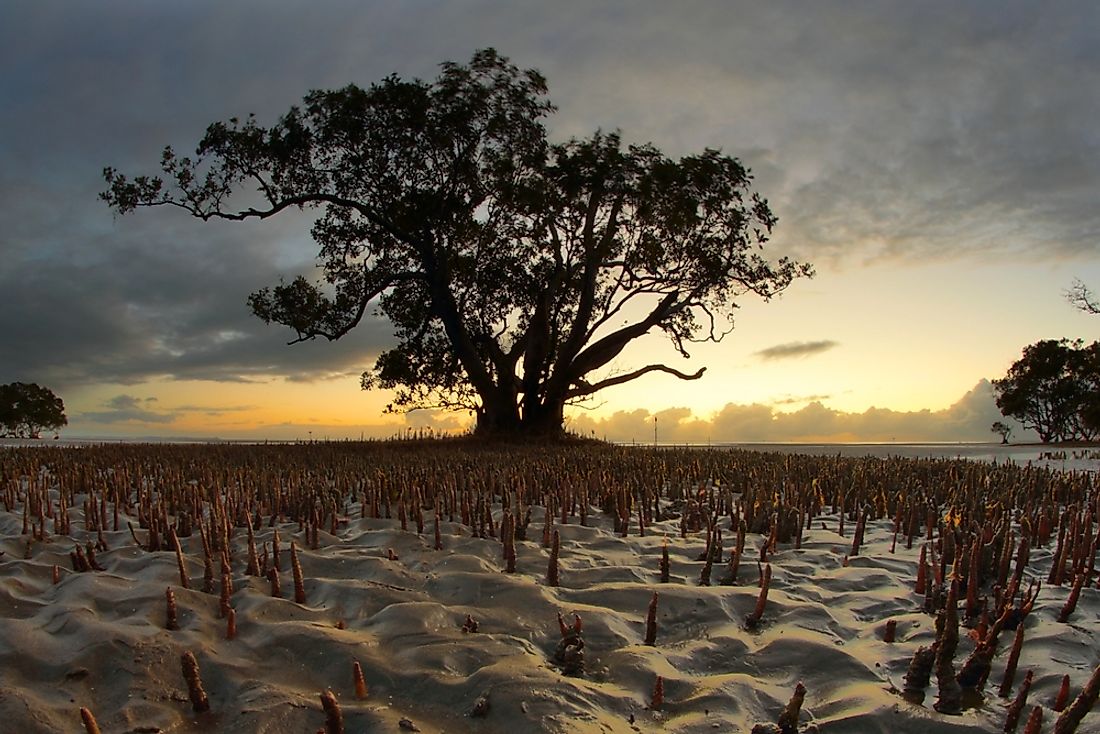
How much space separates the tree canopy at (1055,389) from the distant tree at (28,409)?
54.9m

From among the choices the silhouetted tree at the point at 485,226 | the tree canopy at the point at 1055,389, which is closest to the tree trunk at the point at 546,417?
the silhouetted tree at the point at 485,226

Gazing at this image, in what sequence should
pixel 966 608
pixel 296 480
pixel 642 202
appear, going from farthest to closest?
1. pixel 642 202
2. pixel 296 480
3. pixel 966 608

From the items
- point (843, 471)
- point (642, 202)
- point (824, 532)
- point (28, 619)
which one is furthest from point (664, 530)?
point (642, 202)

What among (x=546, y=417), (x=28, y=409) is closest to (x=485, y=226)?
(x=546, y=417)

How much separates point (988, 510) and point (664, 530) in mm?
2994

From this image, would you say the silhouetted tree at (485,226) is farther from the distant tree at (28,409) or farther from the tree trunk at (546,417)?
the distant tree at (28,409)

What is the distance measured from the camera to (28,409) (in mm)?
42219

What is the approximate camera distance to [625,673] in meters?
3.74

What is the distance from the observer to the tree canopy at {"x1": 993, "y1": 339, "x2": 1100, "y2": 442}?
41031 mm

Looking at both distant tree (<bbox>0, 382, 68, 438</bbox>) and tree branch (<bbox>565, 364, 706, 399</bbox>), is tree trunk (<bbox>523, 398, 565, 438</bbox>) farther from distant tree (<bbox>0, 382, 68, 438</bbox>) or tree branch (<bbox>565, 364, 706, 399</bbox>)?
distant tree (<bbox>0, 382, 68, 438</bbox>)

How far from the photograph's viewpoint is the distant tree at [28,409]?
1626 inches

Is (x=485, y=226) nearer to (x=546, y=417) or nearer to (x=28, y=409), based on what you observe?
(x=546, y=417)

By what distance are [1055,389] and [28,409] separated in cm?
5701

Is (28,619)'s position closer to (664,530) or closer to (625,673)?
(625,673)
